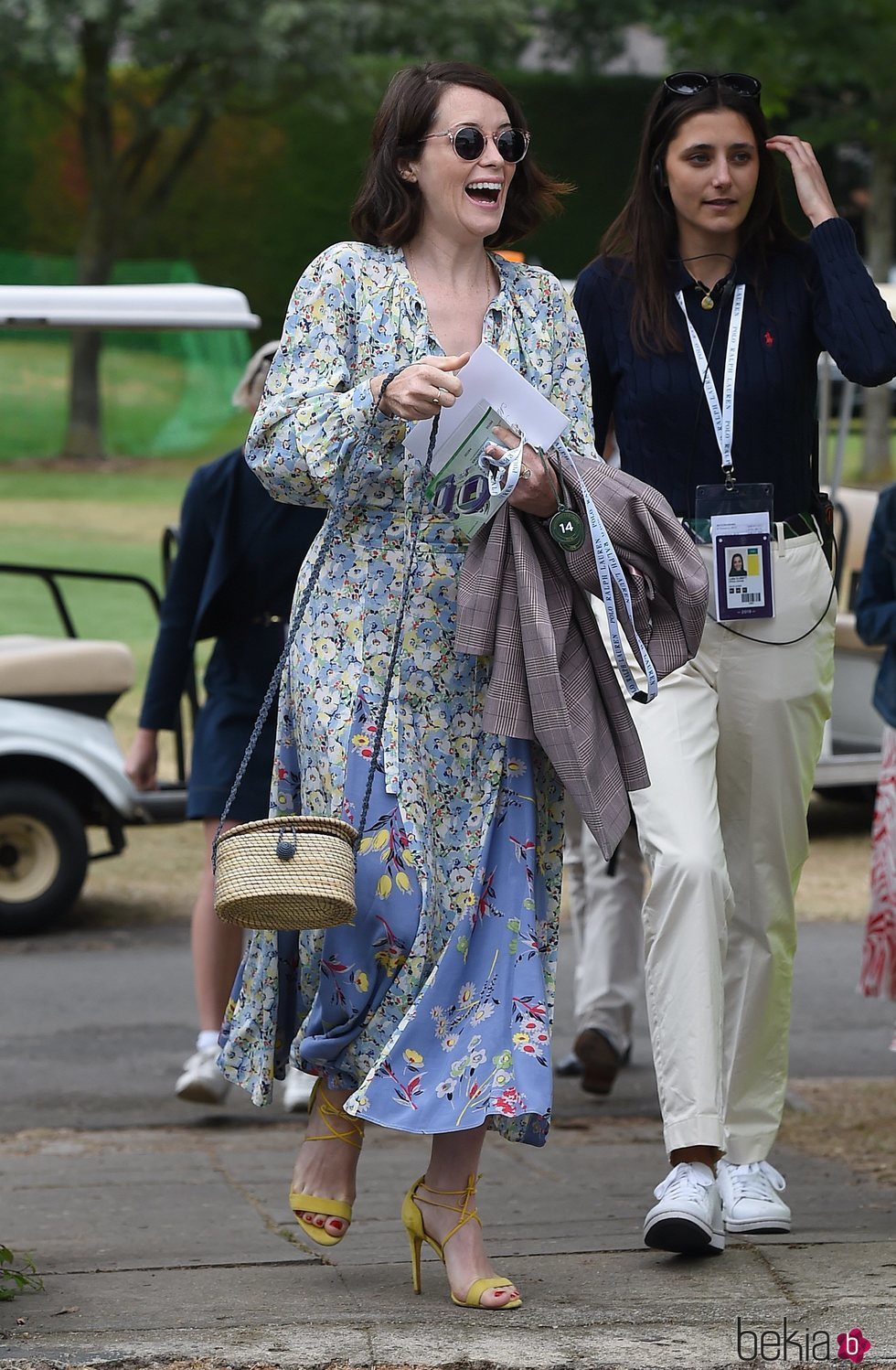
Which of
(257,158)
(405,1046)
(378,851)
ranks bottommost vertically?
(405,1046)

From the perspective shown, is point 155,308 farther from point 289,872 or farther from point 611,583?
point 289,872

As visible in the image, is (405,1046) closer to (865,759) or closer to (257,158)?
(865,759)

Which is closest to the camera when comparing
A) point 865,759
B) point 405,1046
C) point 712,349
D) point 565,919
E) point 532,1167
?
point 405,1046

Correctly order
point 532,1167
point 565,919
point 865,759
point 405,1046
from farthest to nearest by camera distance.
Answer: point 865,759, point 565,919, point 532,1167, point 405,1046

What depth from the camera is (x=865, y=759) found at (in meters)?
10.1

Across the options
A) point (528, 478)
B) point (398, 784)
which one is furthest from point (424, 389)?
point (398, 784)

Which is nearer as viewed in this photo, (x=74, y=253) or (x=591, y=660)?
(x=591, y=660)

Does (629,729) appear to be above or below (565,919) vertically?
above

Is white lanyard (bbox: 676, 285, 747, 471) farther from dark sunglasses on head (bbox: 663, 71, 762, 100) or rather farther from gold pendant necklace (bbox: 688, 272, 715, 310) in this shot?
dark sunglasses on head (bbox: 663, 71, 762, 100)

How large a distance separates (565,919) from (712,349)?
5032mm

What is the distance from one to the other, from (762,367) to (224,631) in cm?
212

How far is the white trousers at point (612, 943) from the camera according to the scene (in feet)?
19.7

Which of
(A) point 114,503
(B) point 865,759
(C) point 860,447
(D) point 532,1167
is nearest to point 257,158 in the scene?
(A) point 114,503

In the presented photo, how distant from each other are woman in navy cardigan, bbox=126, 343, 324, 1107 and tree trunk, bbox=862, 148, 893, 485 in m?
15.2
